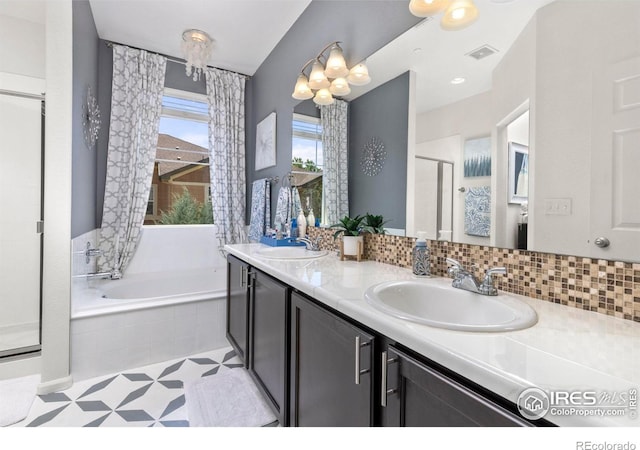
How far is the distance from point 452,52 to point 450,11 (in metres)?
0.15

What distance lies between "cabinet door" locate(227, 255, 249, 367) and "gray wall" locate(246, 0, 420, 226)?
38.6 inches

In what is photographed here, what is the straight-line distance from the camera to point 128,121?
291 centimetres

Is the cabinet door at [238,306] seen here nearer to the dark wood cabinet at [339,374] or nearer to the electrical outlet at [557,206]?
the dark wood cabinet at [339,374]

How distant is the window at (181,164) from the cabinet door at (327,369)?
2643 millimetres

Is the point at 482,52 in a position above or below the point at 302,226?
above

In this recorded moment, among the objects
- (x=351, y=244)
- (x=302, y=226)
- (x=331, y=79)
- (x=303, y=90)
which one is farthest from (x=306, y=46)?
(x=351, y=244)

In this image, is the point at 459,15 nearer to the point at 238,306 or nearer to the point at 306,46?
the point at 306,46

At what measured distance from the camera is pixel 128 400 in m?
1.75

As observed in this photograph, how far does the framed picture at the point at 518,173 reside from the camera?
0.97 meters

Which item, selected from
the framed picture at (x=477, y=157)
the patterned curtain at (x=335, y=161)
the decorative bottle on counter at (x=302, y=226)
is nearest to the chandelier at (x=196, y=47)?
the patterned curtain at (x=335, y=161)

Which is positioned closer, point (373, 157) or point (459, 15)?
point (459, 15)

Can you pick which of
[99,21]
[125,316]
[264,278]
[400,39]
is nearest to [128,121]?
[99,21]

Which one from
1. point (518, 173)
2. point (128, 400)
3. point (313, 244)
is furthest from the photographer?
point (313, 244)

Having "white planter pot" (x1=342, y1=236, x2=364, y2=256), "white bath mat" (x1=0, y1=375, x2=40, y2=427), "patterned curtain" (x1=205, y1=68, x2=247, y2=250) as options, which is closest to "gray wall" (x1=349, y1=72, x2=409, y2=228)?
"white planter pot" (x1=342, y1=236, x2=364, y2=256)
